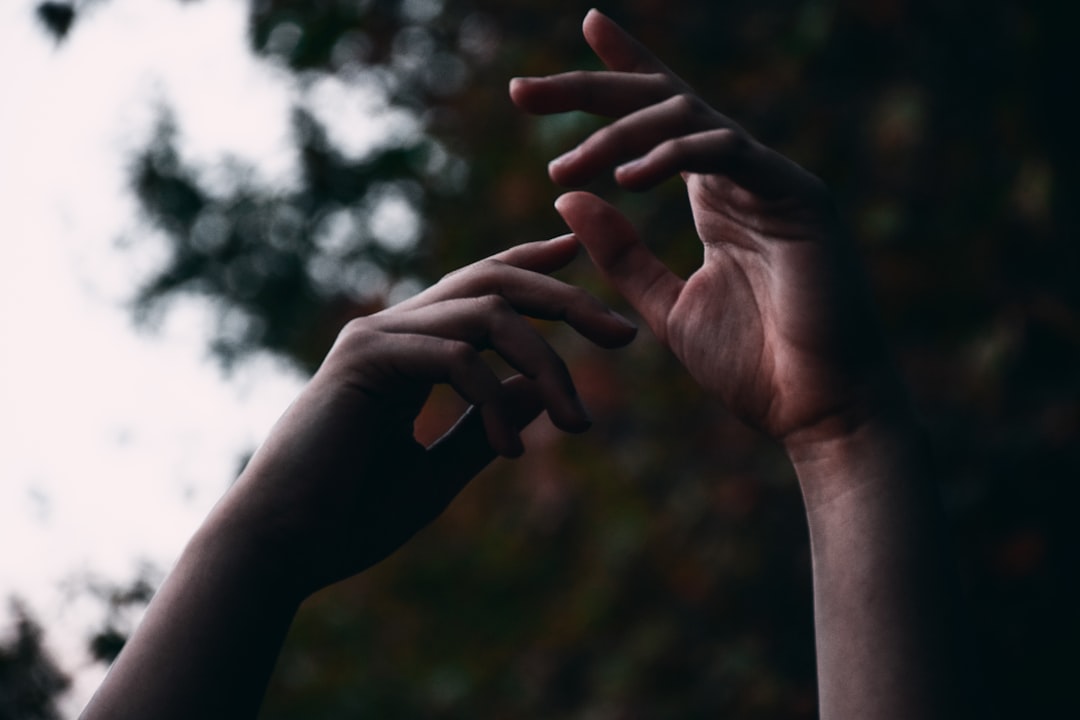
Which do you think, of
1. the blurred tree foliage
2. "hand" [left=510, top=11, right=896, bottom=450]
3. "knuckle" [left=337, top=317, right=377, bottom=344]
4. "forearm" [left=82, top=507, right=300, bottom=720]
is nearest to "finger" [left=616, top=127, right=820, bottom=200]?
"hand" [left=510, top=11, right=896, bottom=450]

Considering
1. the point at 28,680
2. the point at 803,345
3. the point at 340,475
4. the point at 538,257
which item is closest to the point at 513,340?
the point at 538,257

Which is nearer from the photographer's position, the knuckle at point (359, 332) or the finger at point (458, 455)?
the knuckle at point (359, 332)

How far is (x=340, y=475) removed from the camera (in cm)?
129

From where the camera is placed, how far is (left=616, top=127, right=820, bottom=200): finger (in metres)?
1.14

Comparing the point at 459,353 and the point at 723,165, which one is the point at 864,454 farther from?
the point at 459,353

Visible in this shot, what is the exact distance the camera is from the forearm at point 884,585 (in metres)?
1.16

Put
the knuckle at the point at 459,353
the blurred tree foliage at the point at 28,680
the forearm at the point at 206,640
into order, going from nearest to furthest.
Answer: the forearm at the point at 206,640, the knuckle at the point at 459,353, the blurred tree foliage at the point at 28,680

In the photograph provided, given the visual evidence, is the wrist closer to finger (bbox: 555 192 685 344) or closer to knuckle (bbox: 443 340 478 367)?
finger (bbox: 555 192 685 344)

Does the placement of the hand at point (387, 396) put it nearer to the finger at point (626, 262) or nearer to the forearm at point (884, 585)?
the finger at point (626, 262)

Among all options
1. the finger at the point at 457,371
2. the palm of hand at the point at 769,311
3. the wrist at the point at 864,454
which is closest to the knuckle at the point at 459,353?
the finger at the point at 457,371

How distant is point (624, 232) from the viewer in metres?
1.45

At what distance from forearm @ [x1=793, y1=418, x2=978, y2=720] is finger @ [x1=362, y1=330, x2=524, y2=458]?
0.41 m

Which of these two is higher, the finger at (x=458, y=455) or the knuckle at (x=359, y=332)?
the knuckle at (x=359, y=332)

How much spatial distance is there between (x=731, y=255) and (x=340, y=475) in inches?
24.6
